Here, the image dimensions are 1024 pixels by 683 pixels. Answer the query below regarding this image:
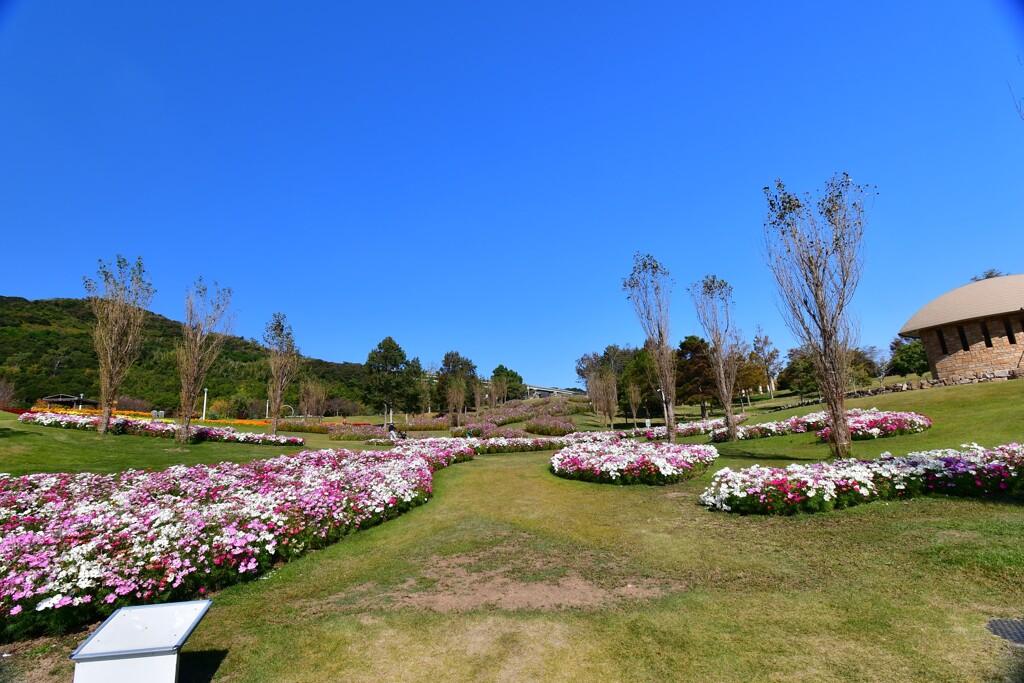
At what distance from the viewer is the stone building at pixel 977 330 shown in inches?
991

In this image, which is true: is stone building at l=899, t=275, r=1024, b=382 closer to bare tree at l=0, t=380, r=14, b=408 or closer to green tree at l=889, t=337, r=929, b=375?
green tree at l=889, t=337, r=929, b=375

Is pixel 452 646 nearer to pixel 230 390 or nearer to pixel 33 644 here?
pixel 33 644

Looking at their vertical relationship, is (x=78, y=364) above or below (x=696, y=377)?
above

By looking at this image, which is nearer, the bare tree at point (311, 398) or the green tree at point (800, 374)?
the green tree at point (800, 374)

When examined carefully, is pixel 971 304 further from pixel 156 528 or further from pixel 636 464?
pixel 156 528

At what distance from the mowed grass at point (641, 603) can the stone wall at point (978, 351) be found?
25849mm

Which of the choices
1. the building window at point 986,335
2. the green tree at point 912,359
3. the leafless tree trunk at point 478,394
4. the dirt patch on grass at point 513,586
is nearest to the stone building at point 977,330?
the building window at point 986,335

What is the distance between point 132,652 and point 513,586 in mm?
3714

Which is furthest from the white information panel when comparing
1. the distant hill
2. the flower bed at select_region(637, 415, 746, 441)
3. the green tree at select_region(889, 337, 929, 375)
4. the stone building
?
the green tree at select_region(889, 337, 929, 375)

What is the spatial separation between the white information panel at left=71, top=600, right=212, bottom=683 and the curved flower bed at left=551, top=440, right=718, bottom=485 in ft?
31.7

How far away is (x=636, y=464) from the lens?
38.0 ft

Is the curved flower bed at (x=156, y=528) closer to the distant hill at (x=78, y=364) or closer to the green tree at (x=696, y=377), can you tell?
the distant hill at (x=78, y=364)

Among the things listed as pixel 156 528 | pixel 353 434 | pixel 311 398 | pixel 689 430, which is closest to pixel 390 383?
pixel 311 398

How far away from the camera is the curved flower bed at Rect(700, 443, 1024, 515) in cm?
766
